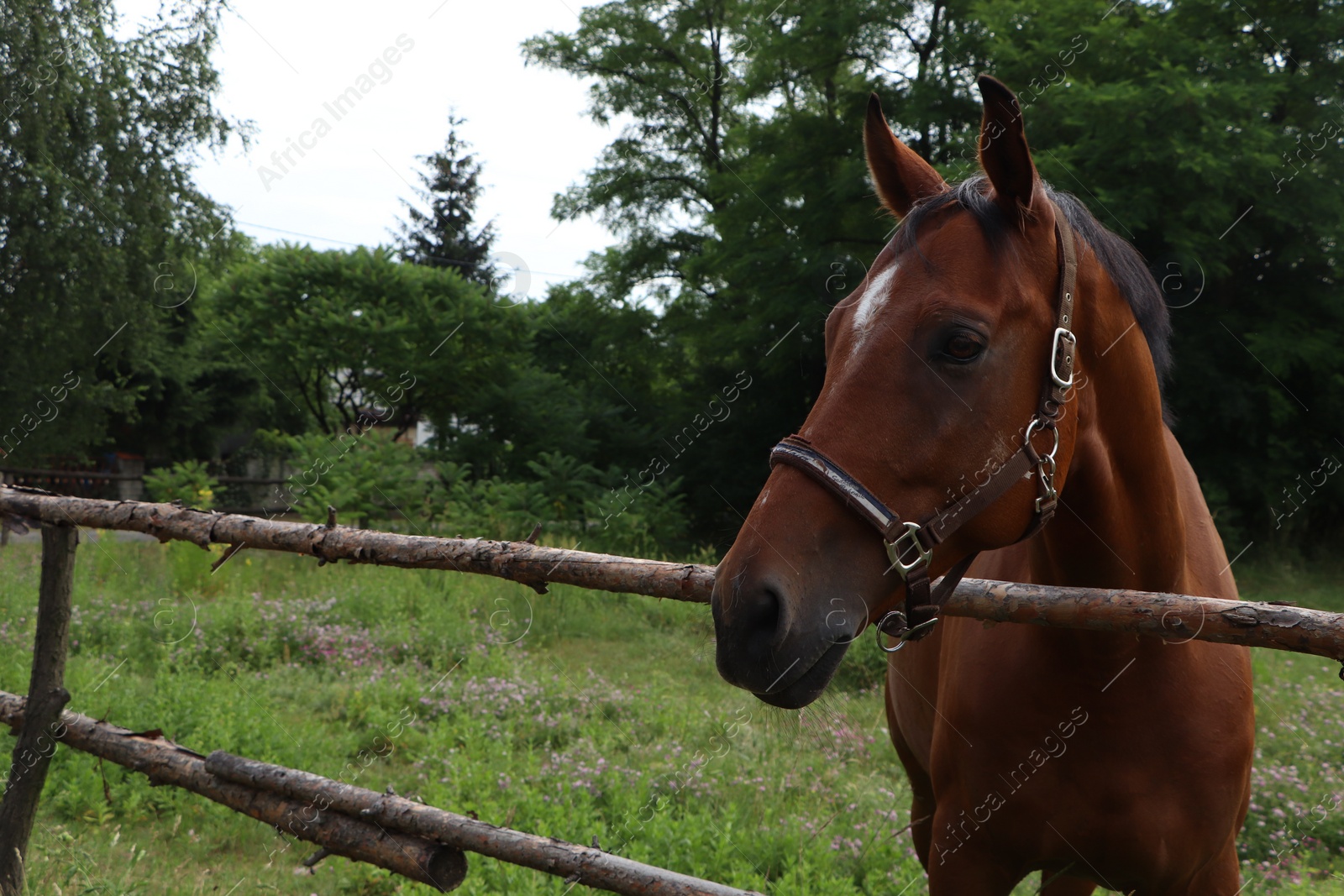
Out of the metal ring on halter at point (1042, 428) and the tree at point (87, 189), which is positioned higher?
the tree at point (87, 189)

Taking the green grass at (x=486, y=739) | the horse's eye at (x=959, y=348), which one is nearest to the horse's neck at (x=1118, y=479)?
the horse's eye at (x=959, y=348)

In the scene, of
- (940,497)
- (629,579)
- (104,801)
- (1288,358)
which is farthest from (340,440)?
(1288,358)

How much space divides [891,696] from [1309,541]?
13.0 metres

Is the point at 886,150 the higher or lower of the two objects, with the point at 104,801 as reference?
higher

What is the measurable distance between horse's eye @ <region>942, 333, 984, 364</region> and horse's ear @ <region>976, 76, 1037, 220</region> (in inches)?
12.5

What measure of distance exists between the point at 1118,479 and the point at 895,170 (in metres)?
0.86

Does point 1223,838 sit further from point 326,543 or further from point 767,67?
point 767,67

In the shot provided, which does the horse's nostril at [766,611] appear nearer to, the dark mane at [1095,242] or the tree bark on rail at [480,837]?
the dark mane at [1095,242]

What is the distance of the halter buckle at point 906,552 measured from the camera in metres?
1.53

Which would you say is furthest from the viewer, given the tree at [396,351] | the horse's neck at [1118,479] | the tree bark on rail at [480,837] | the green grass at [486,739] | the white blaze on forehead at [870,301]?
the tree at [396,351]

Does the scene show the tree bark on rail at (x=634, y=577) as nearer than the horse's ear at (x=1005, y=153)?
Yes

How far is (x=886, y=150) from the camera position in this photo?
6.64 ft

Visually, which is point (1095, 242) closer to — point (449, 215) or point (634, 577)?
point (634, 577)

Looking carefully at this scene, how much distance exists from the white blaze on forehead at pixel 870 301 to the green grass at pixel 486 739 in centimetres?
100
